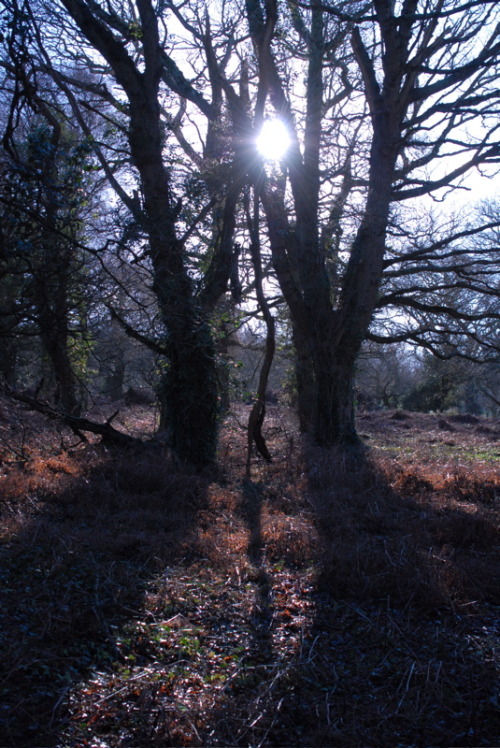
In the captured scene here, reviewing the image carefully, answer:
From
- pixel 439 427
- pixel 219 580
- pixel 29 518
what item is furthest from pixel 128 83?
pixel 439 427

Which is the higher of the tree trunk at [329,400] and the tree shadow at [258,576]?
the tree trunk at [329,400]

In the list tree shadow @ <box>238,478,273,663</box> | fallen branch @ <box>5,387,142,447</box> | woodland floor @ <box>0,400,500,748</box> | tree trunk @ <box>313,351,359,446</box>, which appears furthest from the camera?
tree trunk @ <box>313,351,359,446</box>

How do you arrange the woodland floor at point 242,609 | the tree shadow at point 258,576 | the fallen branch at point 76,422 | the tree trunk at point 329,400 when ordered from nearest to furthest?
the woodland floor at point 242,609, the tree shadow at point 258,576, the fallen branch at point 76,422, the tree trunk at point 329,400

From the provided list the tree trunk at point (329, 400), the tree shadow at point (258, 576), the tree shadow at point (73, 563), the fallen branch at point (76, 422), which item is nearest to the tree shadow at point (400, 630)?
the tree shadow at point (258, 576)

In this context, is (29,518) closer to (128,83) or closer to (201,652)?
(201,652)

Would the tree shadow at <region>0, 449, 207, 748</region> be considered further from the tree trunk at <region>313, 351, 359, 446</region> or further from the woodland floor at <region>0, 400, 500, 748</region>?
the tree trunk at <region>313, 351, 359, 446</region>

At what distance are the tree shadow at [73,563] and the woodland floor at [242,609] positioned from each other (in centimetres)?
1

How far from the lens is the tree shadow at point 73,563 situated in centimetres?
320

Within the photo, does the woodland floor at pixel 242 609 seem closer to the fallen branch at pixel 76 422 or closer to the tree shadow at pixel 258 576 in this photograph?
the tree shadow at pixel 258 576

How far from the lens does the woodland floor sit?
310 centimetres

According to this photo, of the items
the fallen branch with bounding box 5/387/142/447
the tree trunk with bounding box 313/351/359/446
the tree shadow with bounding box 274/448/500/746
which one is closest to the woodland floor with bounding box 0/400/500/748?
the tree shadow with bounding box 274/448/500/746

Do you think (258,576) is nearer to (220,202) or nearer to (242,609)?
(242,609)

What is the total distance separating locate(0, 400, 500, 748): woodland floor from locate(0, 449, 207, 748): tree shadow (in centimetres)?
1

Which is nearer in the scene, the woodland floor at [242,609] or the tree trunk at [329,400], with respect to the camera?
the woodland floor at [242,609]
